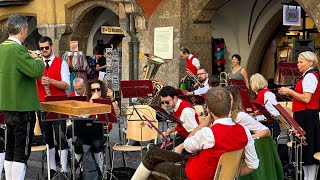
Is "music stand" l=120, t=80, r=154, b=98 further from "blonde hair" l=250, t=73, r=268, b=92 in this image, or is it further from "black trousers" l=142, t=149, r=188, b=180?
"black trousers" l=142, t=149, r=188, b=180

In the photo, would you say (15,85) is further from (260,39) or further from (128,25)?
(260,39)

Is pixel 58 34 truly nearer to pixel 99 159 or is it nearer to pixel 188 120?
pixel 99 159

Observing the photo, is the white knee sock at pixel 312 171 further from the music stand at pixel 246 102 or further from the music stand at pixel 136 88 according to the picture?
the music stand at pixel 136 88

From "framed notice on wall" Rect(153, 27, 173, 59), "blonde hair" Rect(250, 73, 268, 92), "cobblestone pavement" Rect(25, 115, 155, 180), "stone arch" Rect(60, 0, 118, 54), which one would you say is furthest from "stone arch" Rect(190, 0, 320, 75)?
"blonde hair" Rect(250, 73, 268, 92)

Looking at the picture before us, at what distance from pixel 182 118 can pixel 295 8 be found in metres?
8.65

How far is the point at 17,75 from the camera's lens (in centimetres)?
596

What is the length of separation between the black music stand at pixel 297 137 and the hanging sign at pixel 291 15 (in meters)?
7.43

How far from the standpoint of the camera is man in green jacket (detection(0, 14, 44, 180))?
5.92 m

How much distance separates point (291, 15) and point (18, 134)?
32.5ft

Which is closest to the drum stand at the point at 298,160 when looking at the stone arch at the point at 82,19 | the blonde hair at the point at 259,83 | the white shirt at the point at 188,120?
the white shirt at the point at 188,120

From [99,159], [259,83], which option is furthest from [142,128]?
[259,83]

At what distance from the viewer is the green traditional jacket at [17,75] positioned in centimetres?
590

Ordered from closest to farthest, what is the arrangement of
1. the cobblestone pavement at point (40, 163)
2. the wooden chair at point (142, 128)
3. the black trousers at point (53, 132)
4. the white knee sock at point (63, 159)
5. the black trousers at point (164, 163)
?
the black trousers at point (164, 163) < the black trousers at point (53, 132) < the white knee sock at point (63, 159) < the wooden chair at point (142, 128) < the cobblestone pavement at point (40, 163)

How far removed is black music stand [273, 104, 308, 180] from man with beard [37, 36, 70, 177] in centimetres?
297
